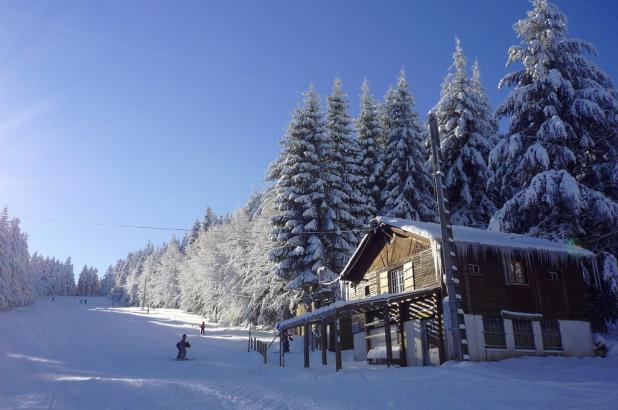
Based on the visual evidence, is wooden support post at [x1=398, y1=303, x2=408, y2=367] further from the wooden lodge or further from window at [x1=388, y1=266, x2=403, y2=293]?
window at [x1=388, y1=266, x2=403, y2=293]

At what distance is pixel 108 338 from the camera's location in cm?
3816

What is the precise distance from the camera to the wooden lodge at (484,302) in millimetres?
20156

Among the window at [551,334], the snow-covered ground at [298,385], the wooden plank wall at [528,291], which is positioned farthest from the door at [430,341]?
the window at [551,334]

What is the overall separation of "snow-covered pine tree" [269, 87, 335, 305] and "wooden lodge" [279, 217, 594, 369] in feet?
25.2

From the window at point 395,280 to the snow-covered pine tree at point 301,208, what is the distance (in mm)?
6558

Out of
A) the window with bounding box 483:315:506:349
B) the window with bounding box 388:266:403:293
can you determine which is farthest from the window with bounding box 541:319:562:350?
the window with bounding box 388:266:403:293

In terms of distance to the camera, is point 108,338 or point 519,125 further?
point 108,338

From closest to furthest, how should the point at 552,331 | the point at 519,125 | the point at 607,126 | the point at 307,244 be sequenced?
the point at 552,331
the point at 607,126
the point at 519,125
the point at 307,244

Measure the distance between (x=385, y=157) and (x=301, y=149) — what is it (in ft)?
23.3

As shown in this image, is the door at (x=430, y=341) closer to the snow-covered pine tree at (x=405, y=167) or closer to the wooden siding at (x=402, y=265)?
the wooden siding at (x=402, y=265)

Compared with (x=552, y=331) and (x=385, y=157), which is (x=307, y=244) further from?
(x=552, y=331)

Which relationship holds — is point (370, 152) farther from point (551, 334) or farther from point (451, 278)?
point (451, 278)

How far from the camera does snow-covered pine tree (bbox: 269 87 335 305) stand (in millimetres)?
31531

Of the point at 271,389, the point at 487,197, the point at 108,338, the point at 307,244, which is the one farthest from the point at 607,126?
the point at 108,338
